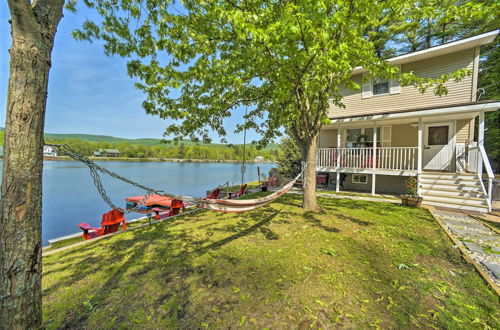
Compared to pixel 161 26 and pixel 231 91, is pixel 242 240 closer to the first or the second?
pixel 231 91

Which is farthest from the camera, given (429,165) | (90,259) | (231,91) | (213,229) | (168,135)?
(429,165)

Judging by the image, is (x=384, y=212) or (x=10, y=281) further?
(x=384, y=212)

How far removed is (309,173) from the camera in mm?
6156

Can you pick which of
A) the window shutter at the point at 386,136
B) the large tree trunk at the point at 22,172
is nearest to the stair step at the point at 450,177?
the window shutter at the point at 386,136

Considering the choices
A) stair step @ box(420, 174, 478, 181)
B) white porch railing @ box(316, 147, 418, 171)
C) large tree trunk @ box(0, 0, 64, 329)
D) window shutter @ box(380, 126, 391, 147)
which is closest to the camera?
large tree trunk @ box(0, 0, 64, 329)

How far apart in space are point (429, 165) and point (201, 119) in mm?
9994

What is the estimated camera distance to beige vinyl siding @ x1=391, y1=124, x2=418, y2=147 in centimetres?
966

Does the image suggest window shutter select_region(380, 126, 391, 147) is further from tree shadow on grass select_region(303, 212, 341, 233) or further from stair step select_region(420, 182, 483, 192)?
tree shadow on grass select_region(303, 212, 341, 233)

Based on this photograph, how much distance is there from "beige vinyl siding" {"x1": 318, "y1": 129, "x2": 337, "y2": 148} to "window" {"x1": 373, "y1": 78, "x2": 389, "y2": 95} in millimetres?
2683

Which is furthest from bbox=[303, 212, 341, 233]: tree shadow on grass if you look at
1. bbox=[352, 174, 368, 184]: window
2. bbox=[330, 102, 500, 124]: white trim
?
bbox=[352, 174, 368, 184]: window

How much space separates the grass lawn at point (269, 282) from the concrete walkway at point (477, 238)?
25cm

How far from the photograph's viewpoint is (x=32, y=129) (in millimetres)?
1502

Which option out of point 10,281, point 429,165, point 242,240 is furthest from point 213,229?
point 429,165

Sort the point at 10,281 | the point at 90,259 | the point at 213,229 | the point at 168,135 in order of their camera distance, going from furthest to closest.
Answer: the point at 168,135 < the point at 213,229 < the point at 90,259 < the point at 10,281
